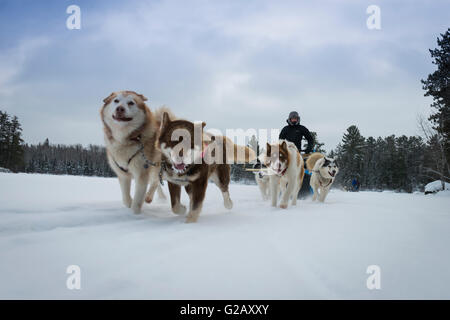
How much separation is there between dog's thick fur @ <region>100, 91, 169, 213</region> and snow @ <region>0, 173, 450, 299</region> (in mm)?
792

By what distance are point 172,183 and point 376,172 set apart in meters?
58.1

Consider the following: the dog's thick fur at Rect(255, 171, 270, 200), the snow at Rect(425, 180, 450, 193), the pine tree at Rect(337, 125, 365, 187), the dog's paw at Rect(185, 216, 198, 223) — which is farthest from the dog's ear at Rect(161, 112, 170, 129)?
the pine tree at Rect(337, 125, 365, 187)

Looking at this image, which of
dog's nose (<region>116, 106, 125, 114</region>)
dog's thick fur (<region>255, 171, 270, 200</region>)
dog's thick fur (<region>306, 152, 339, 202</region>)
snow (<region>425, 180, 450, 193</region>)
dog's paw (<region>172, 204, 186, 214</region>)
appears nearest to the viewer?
dog's nose (<region>116, 106, 125, 114</region>)

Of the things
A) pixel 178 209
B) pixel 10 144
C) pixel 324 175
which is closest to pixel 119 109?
pixel 178 209

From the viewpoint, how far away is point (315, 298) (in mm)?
1304

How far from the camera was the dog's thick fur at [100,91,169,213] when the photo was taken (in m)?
3.36

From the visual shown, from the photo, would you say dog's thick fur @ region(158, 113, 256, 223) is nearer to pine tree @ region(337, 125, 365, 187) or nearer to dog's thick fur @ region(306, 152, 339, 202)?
dog's thick fur @ region(306, 152, 339, 202)

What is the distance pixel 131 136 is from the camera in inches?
138

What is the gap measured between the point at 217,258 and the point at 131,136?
2352 mm

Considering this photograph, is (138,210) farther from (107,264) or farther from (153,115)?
(107,264)

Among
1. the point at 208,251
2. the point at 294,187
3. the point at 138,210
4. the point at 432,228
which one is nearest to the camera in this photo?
the point at 208,251

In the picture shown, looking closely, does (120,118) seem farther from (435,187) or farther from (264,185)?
(435,187)

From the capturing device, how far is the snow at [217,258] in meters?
1.38

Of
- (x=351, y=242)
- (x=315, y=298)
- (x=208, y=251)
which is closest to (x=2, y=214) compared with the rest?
(x=208, y=251)
